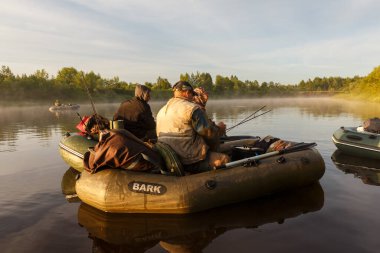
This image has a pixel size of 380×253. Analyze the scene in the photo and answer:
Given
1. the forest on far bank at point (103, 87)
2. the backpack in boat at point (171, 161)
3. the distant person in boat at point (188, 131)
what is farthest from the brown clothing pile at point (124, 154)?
the forest on far bank at point (103, 87)

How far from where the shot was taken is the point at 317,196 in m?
6.21

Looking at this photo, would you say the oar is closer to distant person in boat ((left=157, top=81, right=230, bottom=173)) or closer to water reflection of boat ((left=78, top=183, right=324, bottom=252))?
distant person in boat ((left=157, top=81, right=230, bottom=173))

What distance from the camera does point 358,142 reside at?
9328mm

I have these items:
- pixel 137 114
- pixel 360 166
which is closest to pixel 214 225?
pixel 137 114

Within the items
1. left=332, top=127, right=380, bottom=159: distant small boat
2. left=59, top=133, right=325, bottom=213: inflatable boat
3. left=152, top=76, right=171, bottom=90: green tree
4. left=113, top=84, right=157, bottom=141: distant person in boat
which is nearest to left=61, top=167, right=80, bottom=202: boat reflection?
left=59, top=133, right=325, bottom=213: inflatable boat

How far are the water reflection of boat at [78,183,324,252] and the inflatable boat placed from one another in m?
0.15

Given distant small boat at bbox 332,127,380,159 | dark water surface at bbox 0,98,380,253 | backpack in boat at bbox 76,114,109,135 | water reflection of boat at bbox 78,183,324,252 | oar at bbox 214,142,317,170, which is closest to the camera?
dark water surface at bbox 0,98,380,253

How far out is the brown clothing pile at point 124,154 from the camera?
5238 millimetres

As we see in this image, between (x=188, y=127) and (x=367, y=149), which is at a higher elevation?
(x=188, y=127)

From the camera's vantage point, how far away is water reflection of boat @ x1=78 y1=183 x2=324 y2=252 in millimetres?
4418

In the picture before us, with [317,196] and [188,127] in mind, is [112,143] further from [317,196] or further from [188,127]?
[317,196]

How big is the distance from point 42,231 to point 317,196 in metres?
4.87

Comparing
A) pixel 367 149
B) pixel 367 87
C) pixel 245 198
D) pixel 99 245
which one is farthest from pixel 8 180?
pixel 367 87

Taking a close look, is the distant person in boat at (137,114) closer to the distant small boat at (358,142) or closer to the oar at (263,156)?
the oar at (263,156)
